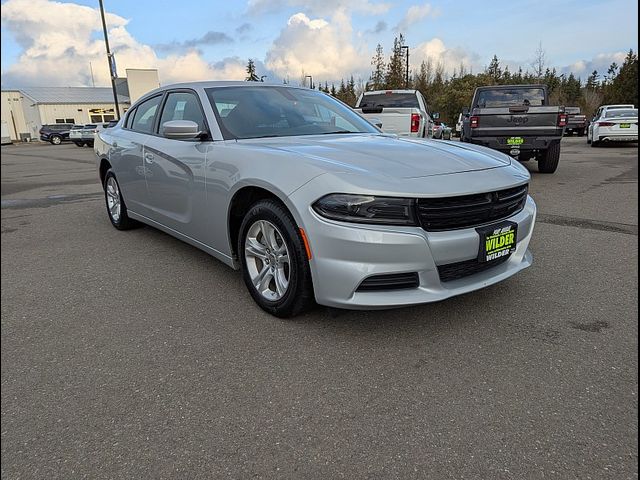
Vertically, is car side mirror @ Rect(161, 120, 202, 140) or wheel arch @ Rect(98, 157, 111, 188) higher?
car side mirror @ Rect(161, 120, 202, 140)

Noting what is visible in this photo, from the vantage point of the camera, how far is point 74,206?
286 inches

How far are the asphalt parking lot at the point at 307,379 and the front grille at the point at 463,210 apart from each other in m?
0.67

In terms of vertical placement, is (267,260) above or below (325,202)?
below

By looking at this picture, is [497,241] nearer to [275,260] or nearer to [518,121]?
[275,260]

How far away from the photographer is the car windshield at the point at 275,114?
3.68 m

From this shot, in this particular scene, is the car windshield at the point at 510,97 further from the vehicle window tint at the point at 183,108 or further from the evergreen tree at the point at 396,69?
the evergreen tree at the point at 396,69

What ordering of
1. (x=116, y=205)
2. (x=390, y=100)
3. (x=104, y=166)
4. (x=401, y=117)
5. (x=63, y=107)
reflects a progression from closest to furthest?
(x=116, y=205) < (x=104, y=166) < (x=401, y=117) < (x=390, y=100) < (x=63, y=107)

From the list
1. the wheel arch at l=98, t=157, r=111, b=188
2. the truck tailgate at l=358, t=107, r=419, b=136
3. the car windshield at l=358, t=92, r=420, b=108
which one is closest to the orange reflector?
the wheel arch at l=98, t=157, r=111, b=188

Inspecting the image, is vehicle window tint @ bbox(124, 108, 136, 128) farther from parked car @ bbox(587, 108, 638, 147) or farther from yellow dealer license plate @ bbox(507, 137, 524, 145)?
parked car @ bbox(587, 108, 638, 147)

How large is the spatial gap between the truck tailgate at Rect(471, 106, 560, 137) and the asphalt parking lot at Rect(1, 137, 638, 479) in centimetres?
614

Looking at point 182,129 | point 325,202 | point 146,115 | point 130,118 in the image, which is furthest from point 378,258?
point 130,118

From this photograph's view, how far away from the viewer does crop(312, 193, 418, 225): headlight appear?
8.34 feet

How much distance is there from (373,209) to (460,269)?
64 cm

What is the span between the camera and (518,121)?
370 inches
